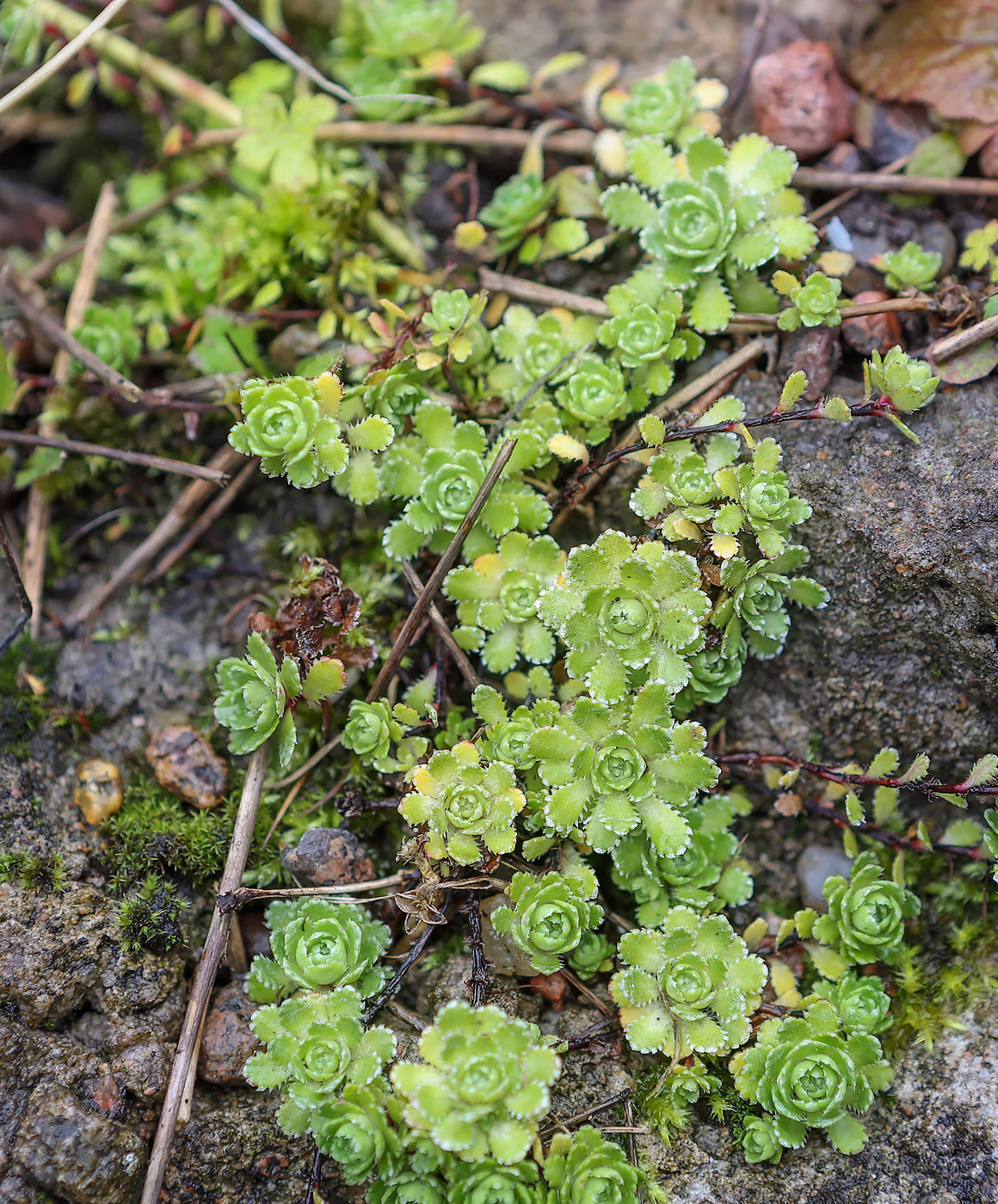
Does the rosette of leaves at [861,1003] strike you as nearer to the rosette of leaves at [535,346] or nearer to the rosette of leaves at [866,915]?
the rosette of leaves at [866,915]

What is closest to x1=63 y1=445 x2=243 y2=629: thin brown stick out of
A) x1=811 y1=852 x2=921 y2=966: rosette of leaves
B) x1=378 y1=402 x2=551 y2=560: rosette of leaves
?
x1=378 y1=402 x2=551 y2=560: rosette of leaves

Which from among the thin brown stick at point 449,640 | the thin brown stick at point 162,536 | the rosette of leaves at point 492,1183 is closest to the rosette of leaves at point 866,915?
the rosette of leaves at point 492,1183

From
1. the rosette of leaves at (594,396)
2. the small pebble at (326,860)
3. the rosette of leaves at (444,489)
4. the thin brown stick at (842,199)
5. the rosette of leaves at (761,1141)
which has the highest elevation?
the thin brown stick at (842,199)

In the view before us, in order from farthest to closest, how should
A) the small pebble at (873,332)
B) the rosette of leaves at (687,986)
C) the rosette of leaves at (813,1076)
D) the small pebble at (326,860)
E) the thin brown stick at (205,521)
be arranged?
the thin brown stick at (205,521) → the small pebble at (873,332) → the small pebble at (326,860) → the rosette of leaves at (687,986) → the rosette of leaves at (813,1076)

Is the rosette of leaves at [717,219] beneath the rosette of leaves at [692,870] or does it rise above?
above

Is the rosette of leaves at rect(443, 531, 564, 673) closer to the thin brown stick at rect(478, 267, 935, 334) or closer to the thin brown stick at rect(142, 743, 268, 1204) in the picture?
the thin brown stick at rect(142, 743, 268, 1204)

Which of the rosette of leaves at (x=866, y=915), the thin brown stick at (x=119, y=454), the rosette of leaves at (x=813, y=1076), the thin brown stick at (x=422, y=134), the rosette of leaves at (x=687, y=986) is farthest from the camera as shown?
the thin brown stick at (x=422, y=134)
